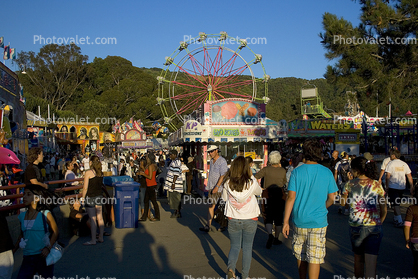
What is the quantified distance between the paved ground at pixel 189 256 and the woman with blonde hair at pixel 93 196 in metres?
0.31

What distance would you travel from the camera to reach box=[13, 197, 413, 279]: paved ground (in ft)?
17.3

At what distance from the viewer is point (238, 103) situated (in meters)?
16.2

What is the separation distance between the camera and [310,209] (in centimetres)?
408

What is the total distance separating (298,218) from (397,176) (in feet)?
16.3

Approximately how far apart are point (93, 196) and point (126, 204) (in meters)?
1.35

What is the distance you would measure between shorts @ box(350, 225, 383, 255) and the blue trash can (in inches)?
196

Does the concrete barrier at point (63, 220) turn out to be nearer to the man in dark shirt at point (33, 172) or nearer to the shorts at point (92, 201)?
the shorts at point (92, 201)

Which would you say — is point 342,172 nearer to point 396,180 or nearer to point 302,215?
point 396,180

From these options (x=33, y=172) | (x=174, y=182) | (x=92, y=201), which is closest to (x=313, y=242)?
(x=33, y=172)

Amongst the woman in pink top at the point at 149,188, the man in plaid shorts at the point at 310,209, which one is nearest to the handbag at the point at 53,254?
the man in plaid shorts at the point at 310,209

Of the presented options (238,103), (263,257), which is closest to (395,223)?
(263,257)

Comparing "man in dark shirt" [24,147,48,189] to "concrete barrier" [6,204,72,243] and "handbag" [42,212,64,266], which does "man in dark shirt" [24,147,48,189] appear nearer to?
"concrete barrier" [6,204,72,243]

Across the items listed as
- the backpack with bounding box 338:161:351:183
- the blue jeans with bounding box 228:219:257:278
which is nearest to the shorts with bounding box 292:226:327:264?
the blue jeans with bounding box 228:219:257:278

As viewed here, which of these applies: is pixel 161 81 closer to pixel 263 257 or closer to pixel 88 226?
pixel 88 226
